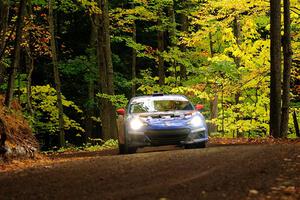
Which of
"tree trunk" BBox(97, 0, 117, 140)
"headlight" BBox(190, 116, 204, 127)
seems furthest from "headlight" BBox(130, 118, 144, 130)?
"tree trunk" BBox(97, 0, 117, 140)

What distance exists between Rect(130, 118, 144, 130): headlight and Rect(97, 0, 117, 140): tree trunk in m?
9.83

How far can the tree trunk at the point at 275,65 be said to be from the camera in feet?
48.4

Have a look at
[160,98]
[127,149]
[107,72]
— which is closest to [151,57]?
[107,72]

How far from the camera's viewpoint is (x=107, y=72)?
22.3m

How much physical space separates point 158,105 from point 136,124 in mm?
1416

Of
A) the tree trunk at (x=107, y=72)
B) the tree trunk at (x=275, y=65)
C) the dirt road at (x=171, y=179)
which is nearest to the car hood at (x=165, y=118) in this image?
the dirt road at (x=171, y=179)

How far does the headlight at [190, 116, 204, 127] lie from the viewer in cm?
1257

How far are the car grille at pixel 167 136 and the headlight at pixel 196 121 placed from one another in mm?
272

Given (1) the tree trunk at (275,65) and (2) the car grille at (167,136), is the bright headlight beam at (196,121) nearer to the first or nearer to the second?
(2) the car grille at (167,136)

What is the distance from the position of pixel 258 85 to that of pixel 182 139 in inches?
364

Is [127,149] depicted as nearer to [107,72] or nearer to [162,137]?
[162,137]

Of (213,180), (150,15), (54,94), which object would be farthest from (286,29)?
(54,94)

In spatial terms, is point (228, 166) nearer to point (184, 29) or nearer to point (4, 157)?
point (4, 157)

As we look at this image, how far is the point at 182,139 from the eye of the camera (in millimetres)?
12422
